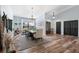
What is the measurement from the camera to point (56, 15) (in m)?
2.56

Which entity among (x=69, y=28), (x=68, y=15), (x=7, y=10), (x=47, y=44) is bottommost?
(x=47, y=44)

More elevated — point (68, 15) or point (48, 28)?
point (68, 15)

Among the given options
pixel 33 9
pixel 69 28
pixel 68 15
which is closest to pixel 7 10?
pixel 33 9

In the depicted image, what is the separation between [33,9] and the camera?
8.16 feet

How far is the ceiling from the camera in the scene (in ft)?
8.10

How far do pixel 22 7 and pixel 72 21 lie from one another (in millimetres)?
1179

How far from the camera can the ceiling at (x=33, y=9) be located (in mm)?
2469

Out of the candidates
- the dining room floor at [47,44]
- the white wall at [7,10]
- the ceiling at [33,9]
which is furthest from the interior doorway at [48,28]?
the white wall at [7,10]

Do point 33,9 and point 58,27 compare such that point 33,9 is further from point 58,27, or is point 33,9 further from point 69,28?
point 69,28

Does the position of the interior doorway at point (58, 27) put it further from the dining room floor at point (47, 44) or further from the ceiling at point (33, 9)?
the ceiling at point (33, 9)

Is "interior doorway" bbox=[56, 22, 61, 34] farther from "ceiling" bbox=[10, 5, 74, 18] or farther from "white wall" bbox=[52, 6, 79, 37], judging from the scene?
"ceiling" bbox=[10, 5, 74, 18]

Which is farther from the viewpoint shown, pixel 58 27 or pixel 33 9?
pixel 58 27
